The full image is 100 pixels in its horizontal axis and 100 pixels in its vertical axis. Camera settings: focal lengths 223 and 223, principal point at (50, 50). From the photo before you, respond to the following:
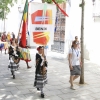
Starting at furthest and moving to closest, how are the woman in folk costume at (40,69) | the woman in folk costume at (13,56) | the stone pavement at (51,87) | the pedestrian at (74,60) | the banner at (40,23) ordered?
1. the woman in folk costume at (13,56)
2. the pedestrian at (74,60)
3. the stone pavement at (51,87)
4. the woman in folk costume at (40,69)
5. the banner at (40,23)

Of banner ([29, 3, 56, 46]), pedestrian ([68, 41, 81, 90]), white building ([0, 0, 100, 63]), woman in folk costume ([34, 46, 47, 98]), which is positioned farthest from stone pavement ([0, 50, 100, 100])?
white building ([0, 0, 100, 63])

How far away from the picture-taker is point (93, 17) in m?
13.2

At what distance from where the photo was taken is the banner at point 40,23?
18.9 feet

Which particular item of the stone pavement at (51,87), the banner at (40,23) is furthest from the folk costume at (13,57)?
the banner at (40,23)

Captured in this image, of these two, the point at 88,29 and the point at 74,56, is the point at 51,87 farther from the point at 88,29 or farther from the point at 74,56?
the point at 88,29

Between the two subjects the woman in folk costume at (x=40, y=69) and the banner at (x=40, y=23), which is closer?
the banner at (x=40, y=23)

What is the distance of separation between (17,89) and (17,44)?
233cm

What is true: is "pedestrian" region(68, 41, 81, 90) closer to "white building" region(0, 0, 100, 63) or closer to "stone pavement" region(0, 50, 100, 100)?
"stone pavement" region(0, 50, 100, 100)

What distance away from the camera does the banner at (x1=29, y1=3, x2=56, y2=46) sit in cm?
575

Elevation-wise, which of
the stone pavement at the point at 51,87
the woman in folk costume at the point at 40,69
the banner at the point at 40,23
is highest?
the banner at the point at 40,23

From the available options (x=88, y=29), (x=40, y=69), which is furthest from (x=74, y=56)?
(x=88, y=29)

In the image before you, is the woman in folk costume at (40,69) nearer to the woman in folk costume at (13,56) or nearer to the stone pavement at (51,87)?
the stone pavement at (51,87)

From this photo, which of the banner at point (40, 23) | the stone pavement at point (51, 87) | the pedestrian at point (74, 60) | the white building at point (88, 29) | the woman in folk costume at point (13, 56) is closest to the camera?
the banner at point (40, 23)

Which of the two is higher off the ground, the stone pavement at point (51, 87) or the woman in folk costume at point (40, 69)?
the woman in folk costume at point (40, 69)
